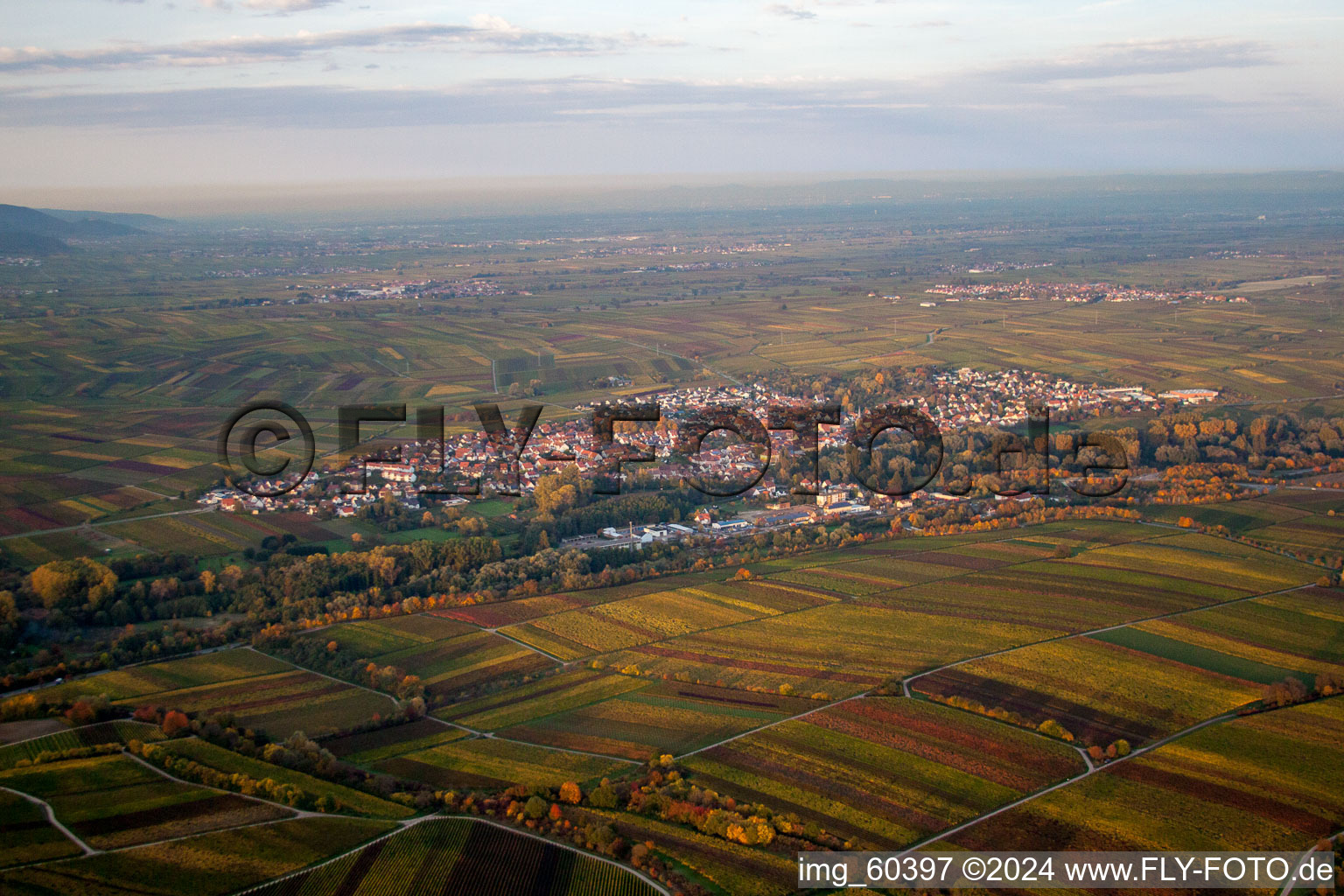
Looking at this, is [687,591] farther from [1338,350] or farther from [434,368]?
[1338,350]

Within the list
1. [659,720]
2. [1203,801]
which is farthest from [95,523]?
[1203,801]

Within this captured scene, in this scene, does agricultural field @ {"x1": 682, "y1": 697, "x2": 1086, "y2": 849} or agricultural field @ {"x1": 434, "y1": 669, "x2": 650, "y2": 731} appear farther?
agricultural field @ {"x1": 434, "y1": 669, "x2": 650, "y2": 731}

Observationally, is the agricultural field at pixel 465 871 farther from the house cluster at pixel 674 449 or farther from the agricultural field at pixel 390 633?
the house cluster at pixel 674 449

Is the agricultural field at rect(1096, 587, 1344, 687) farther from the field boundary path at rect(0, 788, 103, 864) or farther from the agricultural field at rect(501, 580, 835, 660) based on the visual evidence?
the field boundary path at rect(0, 788, 103, 864)

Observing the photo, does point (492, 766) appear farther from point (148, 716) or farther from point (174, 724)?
point (148, 716)

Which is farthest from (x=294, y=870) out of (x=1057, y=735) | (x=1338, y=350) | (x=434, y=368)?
(x=1338, y=350)

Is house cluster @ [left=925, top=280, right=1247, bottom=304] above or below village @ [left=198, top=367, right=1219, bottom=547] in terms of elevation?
above

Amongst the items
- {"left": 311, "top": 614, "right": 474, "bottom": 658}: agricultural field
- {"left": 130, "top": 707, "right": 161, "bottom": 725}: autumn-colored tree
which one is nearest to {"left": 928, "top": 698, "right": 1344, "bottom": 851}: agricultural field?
{"left": 311, "top": 614, "right": 474, "bottom": 658}: agricultural field
